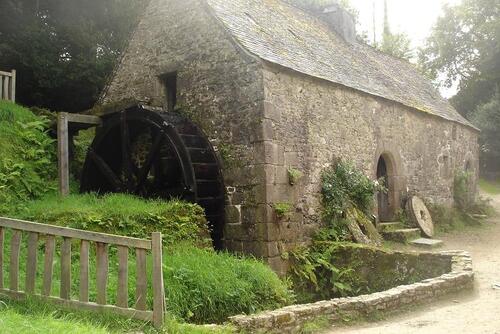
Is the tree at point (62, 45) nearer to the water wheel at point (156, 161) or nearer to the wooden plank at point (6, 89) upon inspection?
the wooden plank at point (6, 89)

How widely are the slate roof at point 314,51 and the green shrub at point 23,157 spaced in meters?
4.74

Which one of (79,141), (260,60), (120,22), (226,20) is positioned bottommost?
(79,141)

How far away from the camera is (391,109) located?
13.2 m

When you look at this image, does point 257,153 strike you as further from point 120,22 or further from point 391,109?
point 120,22

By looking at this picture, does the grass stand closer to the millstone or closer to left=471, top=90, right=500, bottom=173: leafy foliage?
left=471, top=90, right=500, bottom=173: leafy foliage

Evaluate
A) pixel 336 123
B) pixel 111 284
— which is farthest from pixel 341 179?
pixel 111 284

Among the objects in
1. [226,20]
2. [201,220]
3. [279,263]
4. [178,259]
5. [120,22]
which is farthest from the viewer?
[120,22]

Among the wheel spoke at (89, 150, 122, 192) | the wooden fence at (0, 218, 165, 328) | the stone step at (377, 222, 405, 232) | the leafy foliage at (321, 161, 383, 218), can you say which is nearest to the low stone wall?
the wooden fence at (0, 218, 165, 328)

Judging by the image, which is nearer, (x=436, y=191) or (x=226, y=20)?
(x=226, y=20)

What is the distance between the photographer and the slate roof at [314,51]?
9906 millimetres

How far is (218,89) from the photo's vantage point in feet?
31.1

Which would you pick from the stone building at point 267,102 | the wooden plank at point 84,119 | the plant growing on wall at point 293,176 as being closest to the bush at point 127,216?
the stone building at point 267,102

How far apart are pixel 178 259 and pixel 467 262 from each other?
553cm

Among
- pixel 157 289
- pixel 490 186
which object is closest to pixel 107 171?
pixel 157 289
